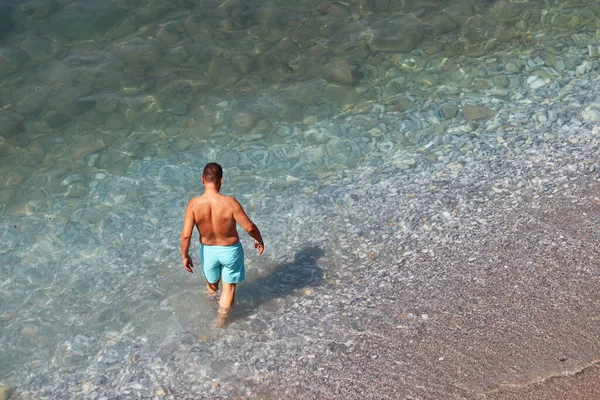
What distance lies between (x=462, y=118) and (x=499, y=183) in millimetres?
1971

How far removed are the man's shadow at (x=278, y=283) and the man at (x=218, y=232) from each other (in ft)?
0.91

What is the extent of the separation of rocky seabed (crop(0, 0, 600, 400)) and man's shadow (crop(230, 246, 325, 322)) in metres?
0.03

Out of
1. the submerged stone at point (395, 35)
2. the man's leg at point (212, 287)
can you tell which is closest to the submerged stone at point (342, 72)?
the submerged stone at point (395, 35)

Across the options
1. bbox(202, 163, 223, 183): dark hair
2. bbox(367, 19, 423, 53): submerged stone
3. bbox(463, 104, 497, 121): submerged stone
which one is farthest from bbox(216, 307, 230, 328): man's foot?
bbox(367, 19, 423, 53): submerged stone

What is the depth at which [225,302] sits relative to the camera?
748cm

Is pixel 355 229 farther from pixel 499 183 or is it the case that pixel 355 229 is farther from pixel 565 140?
pixel 565 140

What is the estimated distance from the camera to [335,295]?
7.57m

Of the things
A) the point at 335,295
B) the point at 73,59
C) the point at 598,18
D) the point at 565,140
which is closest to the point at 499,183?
the point at 565,140

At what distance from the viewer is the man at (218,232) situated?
22.6 ft

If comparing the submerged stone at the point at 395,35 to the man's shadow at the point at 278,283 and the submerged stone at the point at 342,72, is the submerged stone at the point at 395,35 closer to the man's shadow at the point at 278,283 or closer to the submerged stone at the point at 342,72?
the submerged stone at the point at 342,72

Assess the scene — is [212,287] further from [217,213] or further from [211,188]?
[211,188]

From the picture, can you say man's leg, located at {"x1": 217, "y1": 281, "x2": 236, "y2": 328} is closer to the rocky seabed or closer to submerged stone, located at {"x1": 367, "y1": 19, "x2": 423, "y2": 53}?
the rocky seabed

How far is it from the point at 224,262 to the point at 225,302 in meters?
0.53

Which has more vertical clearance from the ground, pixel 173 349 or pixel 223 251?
pixel 223 251
